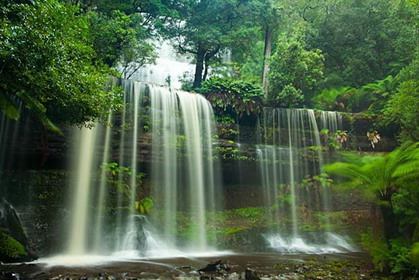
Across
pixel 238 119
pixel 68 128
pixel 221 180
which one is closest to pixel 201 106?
pixel 238 119

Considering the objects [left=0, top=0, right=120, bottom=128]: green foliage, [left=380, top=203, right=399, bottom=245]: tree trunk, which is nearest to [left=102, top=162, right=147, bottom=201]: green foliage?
[left=0, top=0, right=120, bottom=128]: green foliage

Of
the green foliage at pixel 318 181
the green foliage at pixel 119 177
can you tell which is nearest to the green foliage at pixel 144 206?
the green foliage at pixel 119 177

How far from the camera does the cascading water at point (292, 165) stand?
1399 cm

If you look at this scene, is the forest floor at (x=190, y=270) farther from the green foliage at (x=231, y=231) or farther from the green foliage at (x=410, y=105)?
the green foliage at (x=410, y=105)

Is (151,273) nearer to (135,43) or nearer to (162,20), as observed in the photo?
(135,43)

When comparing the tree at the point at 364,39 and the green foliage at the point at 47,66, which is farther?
the tree at the point at 364,39

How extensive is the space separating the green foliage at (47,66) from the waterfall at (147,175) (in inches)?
77.5

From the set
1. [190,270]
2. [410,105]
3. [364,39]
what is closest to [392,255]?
[190,270]

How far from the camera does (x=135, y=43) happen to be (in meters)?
14.0

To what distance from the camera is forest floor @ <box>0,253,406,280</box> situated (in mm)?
6223

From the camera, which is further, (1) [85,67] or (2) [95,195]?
(2) [95,195]

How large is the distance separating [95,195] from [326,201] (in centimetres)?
954

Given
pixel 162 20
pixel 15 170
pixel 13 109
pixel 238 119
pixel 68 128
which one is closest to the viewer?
pixel 13 109

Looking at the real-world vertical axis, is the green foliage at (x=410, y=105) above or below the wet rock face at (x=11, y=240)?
above
